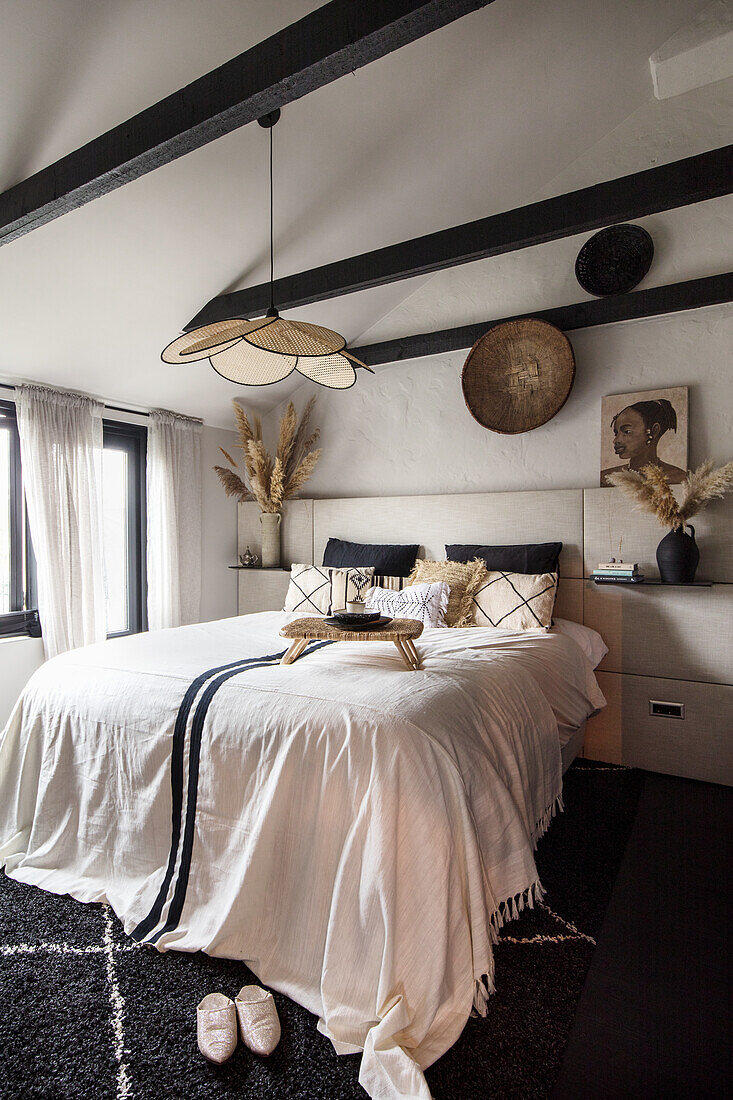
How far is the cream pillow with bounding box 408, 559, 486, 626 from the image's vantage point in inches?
124

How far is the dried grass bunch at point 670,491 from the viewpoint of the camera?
9.21ft

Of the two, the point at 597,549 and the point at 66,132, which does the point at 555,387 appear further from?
the point at 66,132

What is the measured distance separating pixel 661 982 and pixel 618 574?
1.85m

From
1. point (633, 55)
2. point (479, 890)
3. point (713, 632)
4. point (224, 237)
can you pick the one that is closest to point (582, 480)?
point (713, 632)

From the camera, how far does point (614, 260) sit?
10.7 feet

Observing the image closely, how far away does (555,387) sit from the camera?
3410 millimetres

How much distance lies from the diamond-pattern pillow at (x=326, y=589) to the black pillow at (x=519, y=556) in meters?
0.60

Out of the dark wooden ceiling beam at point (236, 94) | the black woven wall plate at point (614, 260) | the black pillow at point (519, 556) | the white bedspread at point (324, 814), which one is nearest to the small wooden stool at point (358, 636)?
the white bedspread at point (324, 814)

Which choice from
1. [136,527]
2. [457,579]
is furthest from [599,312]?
[136,527]

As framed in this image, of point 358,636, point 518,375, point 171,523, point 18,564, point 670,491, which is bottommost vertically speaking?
point 358,636

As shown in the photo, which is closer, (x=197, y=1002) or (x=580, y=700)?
(x=197, y=1002)

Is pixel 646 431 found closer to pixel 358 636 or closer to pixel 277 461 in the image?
pixel 358 636

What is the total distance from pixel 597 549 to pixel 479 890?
7.44ft

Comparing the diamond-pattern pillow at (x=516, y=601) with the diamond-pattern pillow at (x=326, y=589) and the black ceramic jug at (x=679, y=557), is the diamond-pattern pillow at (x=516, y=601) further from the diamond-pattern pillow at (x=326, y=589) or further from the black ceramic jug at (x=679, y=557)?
the diamond-pattern pillow at (x=326, y=589)
